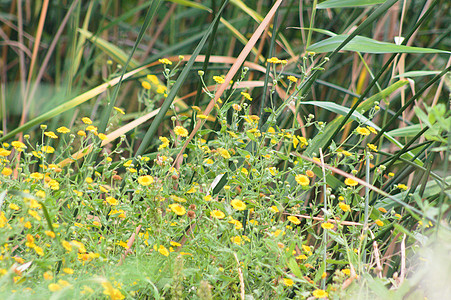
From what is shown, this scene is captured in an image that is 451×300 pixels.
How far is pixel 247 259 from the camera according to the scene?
702 mm

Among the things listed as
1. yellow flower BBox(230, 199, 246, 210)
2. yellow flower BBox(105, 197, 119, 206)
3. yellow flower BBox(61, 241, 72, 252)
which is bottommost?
yellow flower BBox(105, 197, 119, 206)

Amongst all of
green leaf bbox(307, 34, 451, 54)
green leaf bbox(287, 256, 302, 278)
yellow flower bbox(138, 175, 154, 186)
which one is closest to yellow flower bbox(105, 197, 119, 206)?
yellow flower bbox(138, 175, 154, 186)

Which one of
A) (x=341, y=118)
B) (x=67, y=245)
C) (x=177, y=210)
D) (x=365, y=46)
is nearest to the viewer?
(x=67, y=245)

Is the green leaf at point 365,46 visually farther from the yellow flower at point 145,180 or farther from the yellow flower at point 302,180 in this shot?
the yellow flower at point 145,180

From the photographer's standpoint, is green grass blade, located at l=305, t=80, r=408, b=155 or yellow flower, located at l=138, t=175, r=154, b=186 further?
green grass blade, located at l=305, t=80, r=408, b=155

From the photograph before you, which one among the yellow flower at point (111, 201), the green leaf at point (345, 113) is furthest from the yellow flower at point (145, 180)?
the green leaf at point (345, 113)

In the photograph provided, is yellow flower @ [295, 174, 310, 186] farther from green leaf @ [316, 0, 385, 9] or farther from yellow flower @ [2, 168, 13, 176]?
yellow flower @ [2, 168, 13, 176]

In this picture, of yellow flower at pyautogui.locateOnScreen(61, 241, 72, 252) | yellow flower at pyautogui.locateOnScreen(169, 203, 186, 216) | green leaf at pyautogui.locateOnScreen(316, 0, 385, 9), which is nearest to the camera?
yellow flower at pyautogui.locateOnScreen(61, 241, 72, 252)

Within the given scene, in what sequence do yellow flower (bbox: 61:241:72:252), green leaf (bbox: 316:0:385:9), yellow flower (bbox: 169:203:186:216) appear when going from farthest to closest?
1. green leaf (bbox: 316:0:385:9)
2. yellow flower (bbox: 169:203:186:216)
3. yellow flower (bbox: 61:241:72:252)

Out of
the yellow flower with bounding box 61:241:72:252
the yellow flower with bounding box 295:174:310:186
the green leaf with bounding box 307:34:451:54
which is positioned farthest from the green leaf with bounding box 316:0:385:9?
the yellow flower with bounding box 61:241:72:252

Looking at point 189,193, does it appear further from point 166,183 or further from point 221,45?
point 221,45

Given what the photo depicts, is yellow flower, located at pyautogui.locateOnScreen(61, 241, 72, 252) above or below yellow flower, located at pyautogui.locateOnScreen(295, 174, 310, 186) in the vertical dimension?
below

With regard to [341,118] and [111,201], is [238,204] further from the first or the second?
[341,118]

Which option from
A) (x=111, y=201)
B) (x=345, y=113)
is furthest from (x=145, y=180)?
(x=345, y=113)
